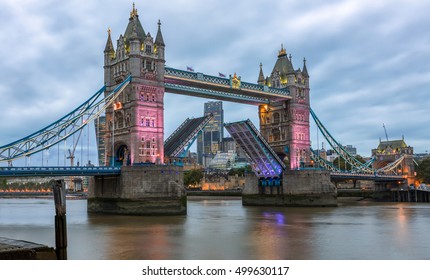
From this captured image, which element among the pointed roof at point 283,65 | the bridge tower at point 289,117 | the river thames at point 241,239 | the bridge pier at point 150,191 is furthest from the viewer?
the pointed roof at point 283,65

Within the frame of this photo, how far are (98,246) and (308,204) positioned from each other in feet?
116

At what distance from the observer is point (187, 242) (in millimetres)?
24141

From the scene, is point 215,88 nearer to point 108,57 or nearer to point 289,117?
point 108,57

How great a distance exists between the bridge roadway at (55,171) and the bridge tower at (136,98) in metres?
2.95

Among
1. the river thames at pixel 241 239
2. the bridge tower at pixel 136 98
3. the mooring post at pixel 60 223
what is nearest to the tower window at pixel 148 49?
the bridge tower at pixel 136 98

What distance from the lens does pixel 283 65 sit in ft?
203

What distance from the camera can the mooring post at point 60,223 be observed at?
615 inches

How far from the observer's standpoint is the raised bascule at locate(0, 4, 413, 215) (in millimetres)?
40750

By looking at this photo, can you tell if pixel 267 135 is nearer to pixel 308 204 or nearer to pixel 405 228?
pixel 308 204

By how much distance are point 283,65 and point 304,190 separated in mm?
16623

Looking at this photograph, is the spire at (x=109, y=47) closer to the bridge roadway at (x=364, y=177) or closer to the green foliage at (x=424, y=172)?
the bridge roadway at (x=364, y=177)

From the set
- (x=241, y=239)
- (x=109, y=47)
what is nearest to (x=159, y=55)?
(x=109, y=47)

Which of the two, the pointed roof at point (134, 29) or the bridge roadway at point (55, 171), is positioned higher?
the pointed roof at point (134, 29)
